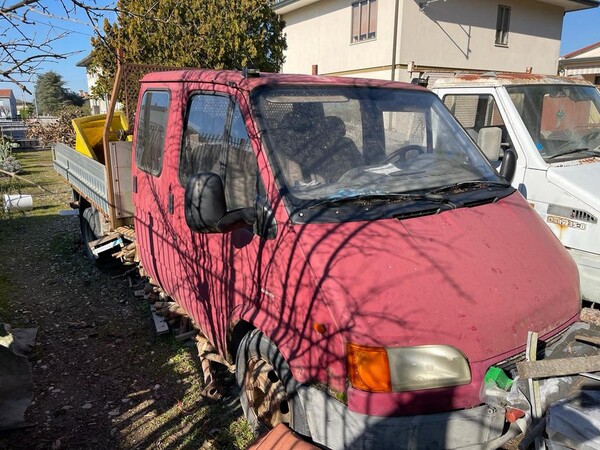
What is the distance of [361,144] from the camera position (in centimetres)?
312

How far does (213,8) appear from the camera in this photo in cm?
1222

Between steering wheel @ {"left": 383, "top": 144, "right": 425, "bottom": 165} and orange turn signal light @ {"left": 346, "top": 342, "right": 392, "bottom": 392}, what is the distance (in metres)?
1.37

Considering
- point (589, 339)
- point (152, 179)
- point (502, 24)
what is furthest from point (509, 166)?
point (502, 24)

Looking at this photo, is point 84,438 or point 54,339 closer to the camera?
point 84,438

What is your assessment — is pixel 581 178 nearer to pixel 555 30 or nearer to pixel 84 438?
pixel 84 438

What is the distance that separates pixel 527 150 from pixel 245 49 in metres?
10.0

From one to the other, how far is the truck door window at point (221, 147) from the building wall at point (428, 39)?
41.5 ft

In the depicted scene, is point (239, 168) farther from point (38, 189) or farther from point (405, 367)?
point (38, 189)

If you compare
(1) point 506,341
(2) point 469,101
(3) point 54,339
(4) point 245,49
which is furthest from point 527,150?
(4) point 245,49

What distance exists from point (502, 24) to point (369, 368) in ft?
68.9

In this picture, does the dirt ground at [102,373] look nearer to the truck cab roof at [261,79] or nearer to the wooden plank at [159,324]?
the wooden plank at [159,324]

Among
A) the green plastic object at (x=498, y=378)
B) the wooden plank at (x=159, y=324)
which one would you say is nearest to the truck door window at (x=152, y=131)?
the wooden plank at (x=159, y=324)

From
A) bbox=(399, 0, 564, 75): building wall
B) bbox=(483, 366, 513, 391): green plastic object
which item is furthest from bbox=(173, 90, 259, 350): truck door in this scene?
bbox=(399, 0, 564, 75): building wall

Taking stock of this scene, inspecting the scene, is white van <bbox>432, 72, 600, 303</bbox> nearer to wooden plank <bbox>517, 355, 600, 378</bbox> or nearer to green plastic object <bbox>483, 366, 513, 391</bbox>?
wooden plank <bbox>517, 355, 600, 378</bbox>
